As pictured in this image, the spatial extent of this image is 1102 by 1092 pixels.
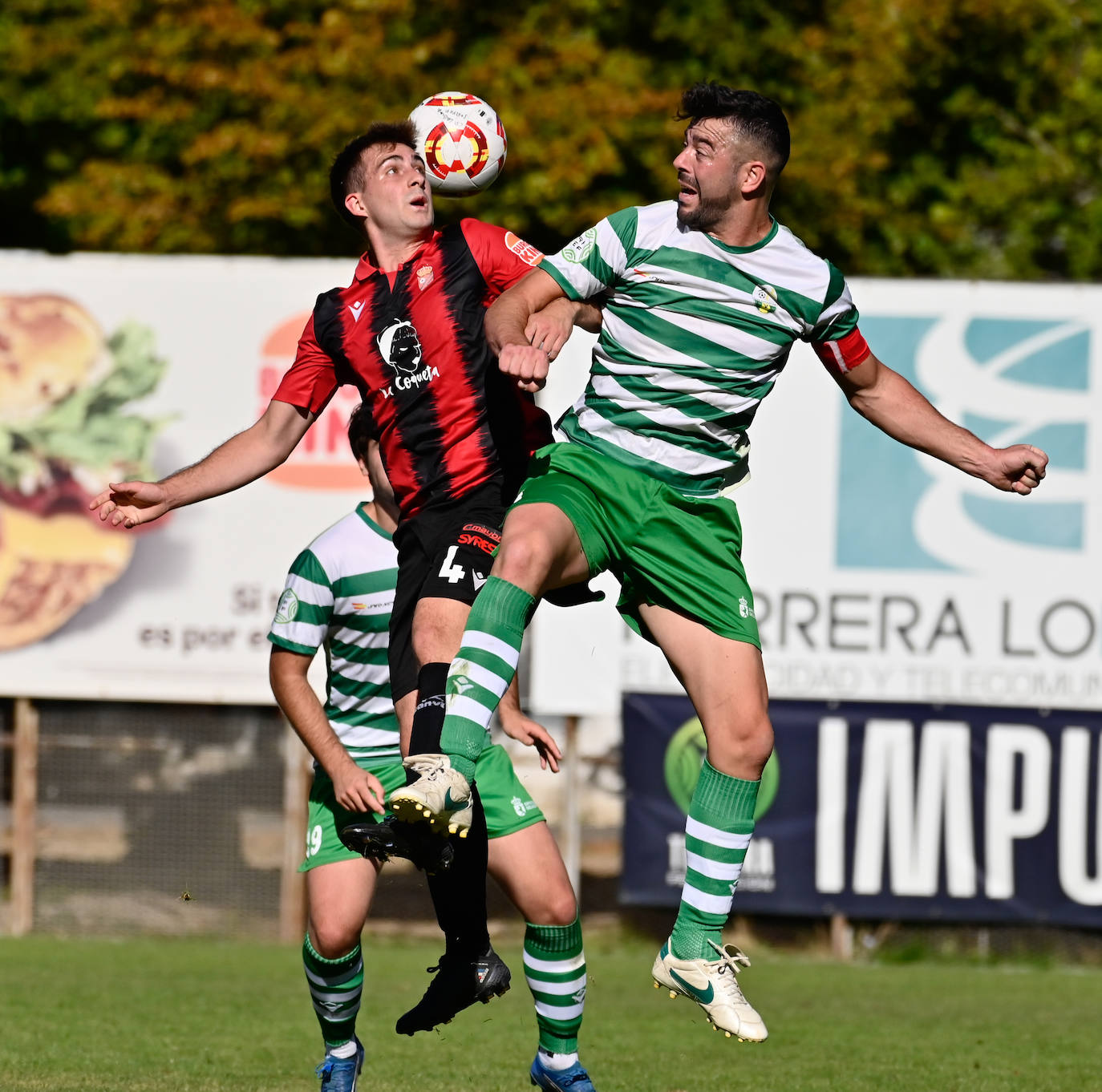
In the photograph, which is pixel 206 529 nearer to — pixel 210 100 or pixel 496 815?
pixel 210 100

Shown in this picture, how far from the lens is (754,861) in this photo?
526 inches

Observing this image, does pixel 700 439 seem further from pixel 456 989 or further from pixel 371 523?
pixel 456 989

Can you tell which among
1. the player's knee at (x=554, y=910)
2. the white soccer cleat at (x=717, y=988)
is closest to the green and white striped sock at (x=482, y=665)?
the white soccer cleat at (x=717, y=988)

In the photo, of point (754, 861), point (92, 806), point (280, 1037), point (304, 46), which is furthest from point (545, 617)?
point (304, 46)

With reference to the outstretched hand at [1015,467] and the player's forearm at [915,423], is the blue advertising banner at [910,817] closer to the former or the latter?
the player's forearm at [915,423]

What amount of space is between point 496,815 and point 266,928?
7291mm

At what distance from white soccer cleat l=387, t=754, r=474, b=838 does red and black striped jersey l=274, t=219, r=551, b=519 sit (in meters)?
1.29

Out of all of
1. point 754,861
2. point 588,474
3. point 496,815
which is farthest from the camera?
point 754,861

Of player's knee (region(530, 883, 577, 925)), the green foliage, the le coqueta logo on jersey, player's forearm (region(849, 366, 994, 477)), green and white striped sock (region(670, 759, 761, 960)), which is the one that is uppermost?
the green foliage

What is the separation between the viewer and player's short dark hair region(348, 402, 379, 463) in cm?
717

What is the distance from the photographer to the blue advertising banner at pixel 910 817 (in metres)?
13.2

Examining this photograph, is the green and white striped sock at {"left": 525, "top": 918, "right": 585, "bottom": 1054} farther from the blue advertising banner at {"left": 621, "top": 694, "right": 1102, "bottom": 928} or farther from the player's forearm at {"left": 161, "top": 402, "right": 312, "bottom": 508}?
the blue advertising banner at {"left": 621, "top": 694, "right": 1102, "bottom": 928}

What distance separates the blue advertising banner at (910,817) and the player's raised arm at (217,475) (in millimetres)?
6829

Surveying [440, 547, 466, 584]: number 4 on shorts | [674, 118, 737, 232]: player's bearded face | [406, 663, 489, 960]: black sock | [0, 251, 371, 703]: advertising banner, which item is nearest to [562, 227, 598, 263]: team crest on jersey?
[674, 118, 737, 232]: player's bearded face
